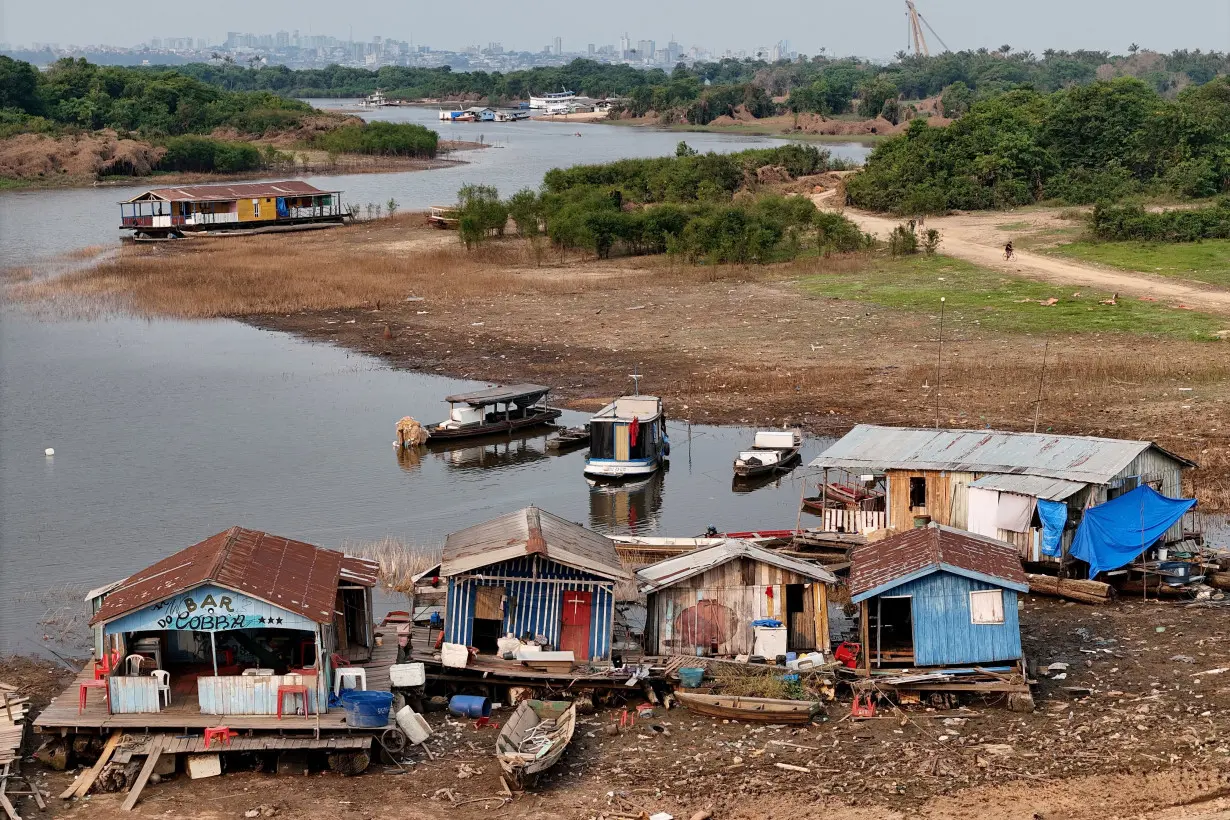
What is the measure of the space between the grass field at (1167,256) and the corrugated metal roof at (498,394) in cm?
2598

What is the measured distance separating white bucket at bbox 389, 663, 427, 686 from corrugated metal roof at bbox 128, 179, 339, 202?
6076 centimetres

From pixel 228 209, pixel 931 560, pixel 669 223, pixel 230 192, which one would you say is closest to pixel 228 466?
pixel 931 560

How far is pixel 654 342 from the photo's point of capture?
47281 millimetres

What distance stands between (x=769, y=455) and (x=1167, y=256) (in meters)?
29.6

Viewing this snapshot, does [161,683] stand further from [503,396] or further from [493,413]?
[493,413]

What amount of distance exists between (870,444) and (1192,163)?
5087 centimetres

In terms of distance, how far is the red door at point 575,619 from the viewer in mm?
21688

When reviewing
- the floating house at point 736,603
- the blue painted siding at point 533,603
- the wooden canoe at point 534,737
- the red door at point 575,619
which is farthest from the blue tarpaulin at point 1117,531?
the wooden canoe at point 534,737

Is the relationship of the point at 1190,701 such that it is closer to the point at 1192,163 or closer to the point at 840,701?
the point at 840,701

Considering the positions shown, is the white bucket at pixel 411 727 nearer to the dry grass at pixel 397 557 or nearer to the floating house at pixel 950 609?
the floating house at pixel 950 609

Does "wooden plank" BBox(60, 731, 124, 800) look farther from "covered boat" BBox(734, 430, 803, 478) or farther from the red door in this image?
"covered boat" BBox(734, 430, 803, 478)

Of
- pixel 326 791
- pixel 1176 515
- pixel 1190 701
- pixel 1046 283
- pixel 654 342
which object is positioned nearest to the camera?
pixel 326 791

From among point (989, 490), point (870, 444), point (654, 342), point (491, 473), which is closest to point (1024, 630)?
point (989, 490)

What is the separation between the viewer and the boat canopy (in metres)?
38.9
